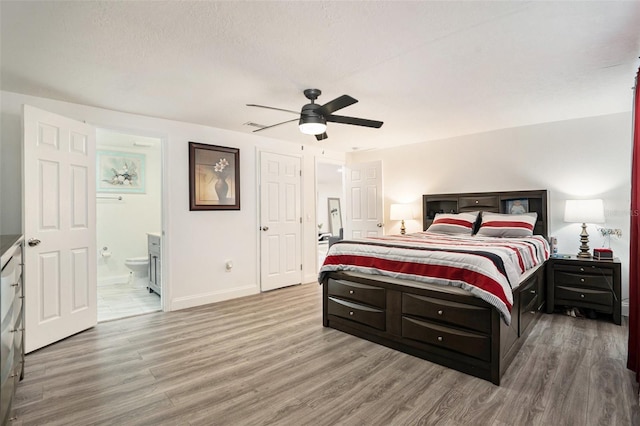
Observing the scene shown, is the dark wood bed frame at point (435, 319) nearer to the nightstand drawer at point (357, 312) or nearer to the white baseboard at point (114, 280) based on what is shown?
the nightstand drawer at point (357, 312)

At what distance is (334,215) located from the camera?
431 inches

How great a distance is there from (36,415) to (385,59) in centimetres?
322

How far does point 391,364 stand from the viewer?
2.57 m

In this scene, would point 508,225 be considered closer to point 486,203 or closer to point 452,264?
point 486,203

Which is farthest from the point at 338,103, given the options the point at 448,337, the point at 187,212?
the point at 187,212

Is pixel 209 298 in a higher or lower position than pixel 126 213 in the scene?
lower

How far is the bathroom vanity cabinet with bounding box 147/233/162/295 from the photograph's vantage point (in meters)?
4.54

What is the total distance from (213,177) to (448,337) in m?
3.35

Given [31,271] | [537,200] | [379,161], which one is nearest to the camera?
[31,271]

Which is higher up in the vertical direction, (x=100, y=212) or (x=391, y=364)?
(x=100, y=212)

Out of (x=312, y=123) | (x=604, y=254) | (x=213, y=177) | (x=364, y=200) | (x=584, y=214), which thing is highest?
(x=312, y=123)

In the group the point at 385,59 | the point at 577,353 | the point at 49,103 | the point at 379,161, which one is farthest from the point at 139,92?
the point at 577,353

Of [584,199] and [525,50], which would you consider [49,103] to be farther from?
[584,199]

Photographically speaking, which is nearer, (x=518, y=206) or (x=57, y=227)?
(x=57, y=227)
